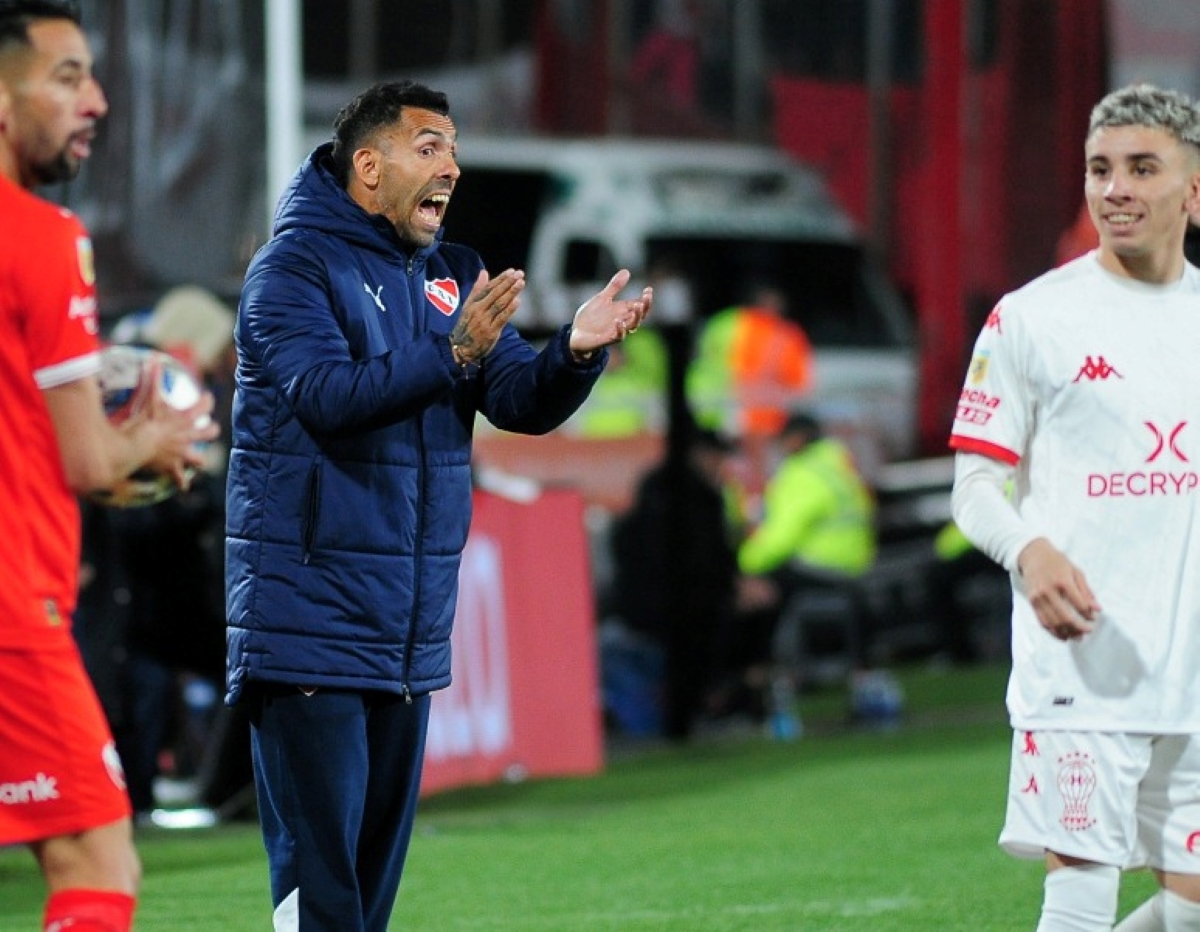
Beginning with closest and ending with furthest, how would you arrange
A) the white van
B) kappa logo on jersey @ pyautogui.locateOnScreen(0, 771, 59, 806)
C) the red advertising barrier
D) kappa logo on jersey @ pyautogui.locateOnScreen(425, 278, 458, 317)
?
kappa logo on jersey @ pyautogui.locateOnScreen(0, 771, 59, 806) < kappa logo on jersey @ pyautogui.locateOnScreen(425, 278, 458, 317) < the red advertising barrier < the white van

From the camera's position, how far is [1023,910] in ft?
26.7

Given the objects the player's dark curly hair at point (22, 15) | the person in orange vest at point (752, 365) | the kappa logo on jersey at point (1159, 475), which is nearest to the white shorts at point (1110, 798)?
the kappa logo on jersey at point (1159, 475)

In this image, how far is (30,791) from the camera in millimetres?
4691

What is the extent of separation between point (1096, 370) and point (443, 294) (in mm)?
1408

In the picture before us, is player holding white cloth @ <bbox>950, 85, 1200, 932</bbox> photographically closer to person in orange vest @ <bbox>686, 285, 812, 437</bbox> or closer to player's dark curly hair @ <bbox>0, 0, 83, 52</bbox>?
player's dark curly hair @ <bbox>0, 0, 83, 52</bbox>

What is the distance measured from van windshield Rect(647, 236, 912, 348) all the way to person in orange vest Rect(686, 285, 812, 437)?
0.14 metres

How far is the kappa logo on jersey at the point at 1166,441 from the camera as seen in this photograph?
557 centimetres

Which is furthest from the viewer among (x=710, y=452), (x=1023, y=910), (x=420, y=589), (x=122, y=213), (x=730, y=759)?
(x=710, y=452)

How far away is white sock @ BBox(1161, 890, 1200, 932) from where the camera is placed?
5582 mm

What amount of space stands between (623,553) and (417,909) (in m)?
6.28

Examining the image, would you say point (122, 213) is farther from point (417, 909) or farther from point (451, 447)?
point (451, 447)

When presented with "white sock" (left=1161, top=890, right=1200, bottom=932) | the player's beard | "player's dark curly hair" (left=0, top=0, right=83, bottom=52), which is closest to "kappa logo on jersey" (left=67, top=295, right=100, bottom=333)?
the player's beard

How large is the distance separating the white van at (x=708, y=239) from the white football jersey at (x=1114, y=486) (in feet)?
39.0

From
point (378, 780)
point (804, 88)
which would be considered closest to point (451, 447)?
point (378, 780)
